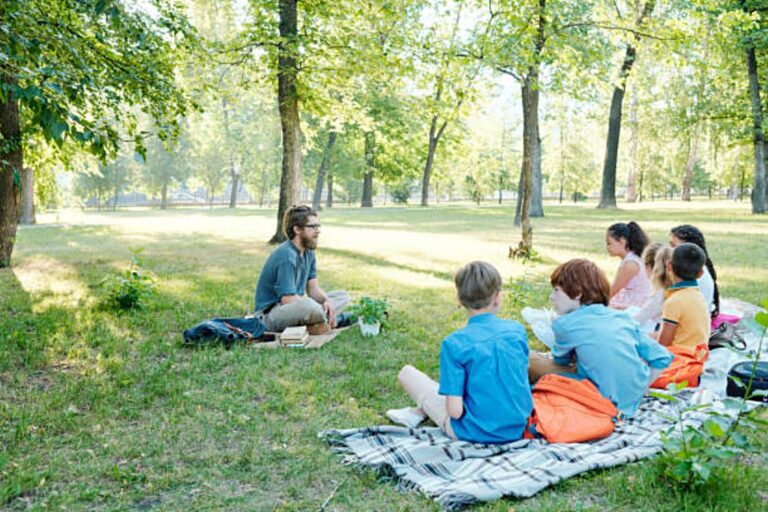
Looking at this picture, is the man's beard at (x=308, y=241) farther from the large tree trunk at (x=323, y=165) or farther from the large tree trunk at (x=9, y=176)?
the large tree trunk at (x=323, y=165)

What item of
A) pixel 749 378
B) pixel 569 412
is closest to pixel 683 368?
pixel 749 378

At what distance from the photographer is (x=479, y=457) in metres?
3.42

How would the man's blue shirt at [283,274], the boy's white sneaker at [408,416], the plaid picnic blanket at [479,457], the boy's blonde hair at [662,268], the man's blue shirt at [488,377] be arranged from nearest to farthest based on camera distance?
the plaid picnic blanket at [479,457], the man's blue shirt at [488,377], the boy's white sneaker at [408,416], the boy's blonde hair at [662,268], the man's blue shirt at [283,274]

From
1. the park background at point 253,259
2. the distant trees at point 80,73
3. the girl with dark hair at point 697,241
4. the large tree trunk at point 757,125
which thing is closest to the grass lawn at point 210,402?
the park background at point 253,259

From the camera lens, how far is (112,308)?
7.34 meters

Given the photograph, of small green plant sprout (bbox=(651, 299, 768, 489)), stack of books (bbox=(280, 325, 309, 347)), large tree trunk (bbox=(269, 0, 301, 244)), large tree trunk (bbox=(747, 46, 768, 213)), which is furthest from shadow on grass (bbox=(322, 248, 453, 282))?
large tree trunk (bbox=(747, 46, 768, 213))

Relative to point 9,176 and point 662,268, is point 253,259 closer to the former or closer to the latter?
point 9,176

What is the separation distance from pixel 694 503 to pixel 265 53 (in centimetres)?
1212

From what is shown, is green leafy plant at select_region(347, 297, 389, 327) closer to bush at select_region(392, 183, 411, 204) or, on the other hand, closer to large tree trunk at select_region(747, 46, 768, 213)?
large tree trunk at select_region(747, 46, 768, 213)

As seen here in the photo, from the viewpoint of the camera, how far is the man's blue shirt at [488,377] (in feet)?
11.1

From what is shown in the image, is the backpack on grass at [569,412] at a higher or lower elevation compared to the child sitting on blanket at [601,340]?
lower

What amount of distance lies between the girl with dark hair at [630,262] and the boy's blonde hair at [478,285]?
3.22 m

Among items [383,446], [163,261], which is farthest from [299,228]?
[163,261]

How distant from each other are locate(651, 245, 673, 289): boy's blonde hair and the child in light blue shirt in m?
1.28
